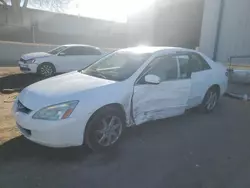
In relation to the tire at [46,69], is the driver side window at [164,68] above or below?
above

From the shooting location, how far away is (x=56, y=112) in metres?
3.49

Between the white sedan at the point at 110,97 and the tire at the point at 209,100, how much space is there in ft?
0.90

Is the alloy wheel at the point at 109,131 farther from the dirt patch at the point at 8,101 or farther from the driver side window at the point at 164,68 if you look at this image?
the dirt patch at the point at 8,101

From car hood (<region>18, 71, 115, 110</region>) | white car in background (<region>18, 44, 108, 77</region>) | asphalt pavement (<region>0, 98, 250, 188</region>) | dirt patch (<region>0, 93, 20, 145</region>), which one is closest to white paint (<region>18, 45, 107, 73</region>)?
white car in background (<region>18, 44, 108, 77</region>)

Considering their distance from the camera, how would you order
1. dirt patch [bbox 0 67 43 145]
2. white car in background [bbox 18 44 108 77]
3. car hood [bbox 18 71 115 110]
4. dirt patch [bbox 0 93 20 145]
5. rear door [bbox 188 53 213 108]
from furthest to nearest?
white car in background [bbox 18 44 108 77], rear door [bbox 188 53 213 108], dirt patch [bbox 0 67 43 145], dirt patch [bbox 0 93 20 145], car hood [bbox 18 71 115 110]

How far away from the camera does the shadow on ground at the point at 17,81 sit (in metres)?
8.67

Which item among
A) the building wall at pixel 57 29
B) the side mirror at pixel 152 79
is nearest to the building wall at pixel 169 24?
the building wall at pixel 57 29

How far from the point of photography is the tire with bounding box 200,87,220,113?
235 inches

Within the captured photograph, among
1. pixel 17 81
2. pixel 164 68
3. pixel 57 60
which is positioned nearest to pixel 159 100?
pixel 164 68

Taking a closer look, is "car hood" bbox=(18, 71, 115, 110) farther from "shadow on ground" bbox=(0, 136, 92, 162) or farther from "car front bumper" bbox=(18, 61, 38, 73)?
"car front bumper" bbox=(18, 61, 38, 73)

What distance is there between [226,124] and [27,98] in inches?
152

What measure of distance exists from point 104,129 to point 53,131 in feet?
2.49

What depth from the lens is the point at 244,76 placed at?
9.57 meters

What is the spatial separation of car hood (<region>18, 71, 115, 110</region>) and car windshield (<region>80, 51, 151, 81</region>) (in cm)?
25
